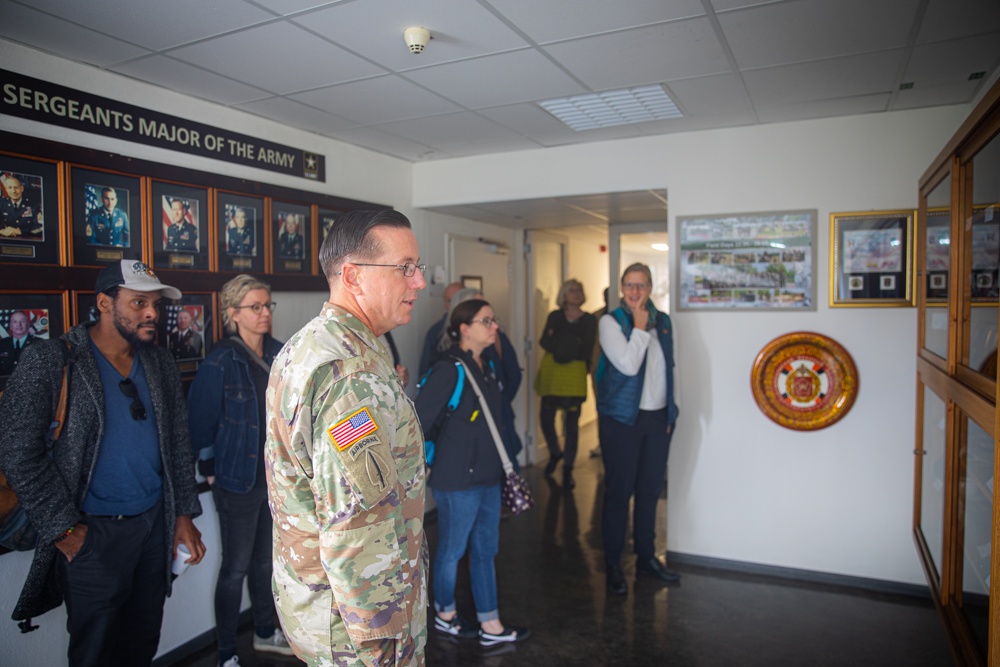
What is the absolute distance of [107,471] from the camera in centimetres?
226

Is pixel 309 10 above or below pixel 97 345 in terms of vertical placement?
above

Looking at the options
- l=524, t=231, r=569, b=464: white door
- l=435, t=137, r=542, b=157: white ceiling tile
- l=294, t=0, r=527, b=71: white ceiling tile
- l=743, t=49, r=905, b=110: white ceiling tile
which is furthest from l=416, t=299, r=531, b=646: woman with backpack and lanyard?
l=524, t=231, r=569, b=464: white door

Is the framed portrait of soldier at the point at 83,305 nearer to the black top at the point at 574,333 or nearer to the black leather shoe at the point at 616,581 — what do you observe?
the black leather shoe at the point at 616,581

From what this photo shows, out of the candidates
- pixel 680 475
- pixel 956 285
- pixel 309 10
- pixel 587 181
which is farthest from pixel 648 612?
pixel 309 10

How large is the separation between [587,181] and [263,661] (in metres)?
3.13

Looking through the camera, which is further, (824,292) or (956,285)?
(824,292)

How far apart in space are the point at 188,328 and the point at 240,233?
58cm

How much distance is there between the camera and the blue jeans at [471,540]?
2.94 metres

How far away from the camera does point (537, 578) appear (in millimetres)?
3783

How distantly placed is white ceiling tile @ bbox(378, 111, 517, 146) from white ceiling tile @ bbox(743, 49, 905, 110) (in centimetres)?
137

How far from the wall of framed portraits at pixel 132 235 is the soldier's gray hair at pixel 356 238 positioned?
1428 mm

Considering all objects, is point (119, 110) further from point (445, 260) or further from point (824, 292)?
point (824, 292)

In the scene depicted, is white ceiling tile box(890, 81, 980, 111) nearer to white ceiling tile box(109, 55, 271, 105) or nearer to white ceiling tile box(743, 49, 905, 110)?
white ceiling tile box(743, 49, 905, 110)

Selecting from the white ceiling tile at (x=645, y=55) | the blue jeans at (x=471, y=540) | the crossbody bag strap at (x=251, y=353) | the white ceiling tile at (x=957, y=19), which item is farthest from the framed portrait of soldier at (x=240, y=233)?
the white ceiling tile at (x=957, y=19)
